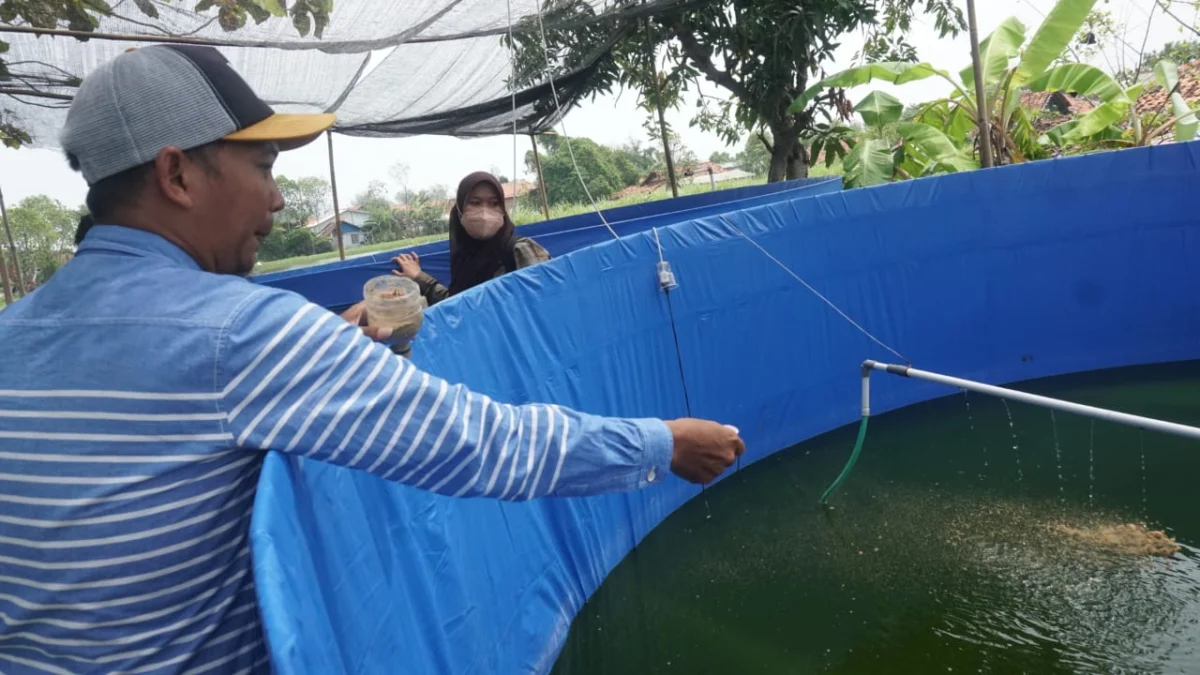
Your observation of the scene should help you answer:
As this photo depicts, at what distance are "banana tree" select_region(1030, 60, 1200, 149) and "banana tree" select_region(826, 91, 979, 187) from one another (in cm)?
116

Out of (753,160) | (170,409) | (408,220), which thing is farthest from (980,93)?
(753,160)

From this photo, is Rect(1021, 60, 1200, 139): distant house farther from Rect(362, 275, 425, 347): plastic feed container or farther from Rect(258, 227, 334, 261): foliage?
Rect(258, 227, 334, 261): foliage

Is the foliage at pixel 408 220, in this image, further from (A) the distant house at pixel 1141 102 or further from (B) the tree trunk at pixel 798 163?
(B) the tree trunk at pixel 798 163

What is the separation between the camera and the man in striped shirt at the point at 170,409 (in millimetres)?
887

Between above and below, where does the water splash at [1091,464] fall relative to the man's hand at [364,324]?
below

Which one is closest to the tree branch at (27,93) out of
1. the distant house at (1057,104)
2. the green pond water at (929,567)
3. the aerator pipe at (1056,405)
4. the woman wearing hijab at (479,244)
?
the woman wearing hijab at (479,244)

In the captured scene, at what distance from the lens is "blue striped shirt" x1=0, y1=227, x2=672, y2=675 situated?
0.89 m

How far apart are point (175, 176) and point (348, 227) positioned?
50214 millimetres

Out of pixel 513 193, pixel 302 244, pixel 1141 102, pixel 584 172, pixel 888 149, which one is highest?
pixel 584 172

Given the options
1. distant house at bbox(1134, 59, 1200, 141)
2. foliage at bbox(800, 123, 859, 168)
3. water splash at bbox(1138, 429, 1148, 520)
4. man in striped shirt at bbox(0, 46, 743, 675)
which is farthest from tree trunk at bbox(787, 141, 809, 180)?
man in striped shirt at bbox(0, 46, 743, 675)

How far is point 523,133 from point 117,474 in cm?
798

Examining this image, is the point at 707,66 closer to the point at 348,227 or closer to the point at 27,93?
the point at 27,93

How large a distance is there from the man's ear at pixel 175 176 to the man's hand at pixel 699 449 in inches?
30.6

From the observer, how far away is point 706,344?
4707mm
